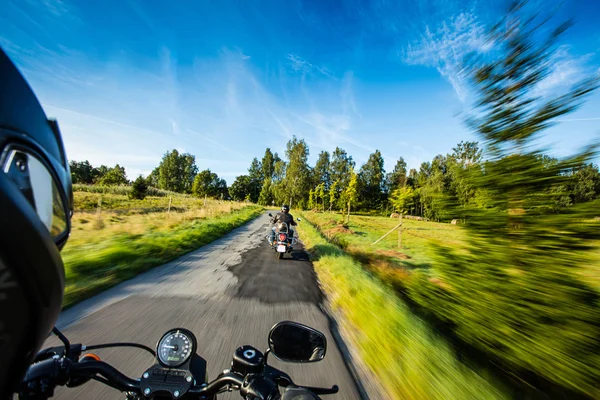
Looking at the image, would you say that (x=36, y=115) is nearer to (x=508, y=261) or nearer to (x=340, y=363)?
(x=340, y=363)

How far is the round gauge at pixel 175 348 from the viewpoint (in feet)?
4.31

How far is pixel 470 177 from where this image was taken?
2977 mm

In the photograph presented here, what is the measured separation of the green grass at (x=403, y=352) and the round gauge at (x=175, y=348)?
2.08 metres

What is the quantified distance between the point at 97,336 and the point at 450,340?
13.9 ft

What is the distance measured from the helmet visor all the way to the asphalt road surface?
6.76 ft

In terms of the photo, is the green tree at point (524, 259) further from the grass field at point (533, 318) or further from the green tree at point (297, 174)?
the green tree at point (297, 174)

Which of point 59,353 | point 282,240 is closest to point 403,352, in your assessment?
point 59,353

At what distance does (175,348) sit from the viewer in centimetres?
135

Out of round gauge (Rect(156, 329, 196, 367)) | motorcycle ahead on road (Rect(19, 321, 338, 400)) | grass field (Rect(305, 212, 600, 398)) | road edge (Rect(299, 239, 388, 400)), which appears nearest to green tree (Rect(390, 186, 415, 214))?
road edge (Rect(299, 239, 388, 400))

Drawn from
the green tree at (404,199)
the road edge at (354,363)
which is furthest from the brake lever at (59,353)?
the green tree at (404,199)

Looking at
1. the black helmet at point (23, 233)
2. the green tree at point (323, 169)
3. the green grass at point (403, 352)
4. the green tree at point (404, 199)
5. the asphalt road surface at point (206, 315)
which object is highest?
the green tree at point (323, 169)

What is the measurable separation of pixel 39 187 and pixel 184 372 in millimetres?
1055

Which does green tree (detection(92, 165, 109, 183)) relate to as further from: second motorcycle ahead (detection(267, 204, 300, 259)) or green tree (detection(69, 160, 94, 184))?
second motorcycle ahead (detection(267, 204, 300, 259))

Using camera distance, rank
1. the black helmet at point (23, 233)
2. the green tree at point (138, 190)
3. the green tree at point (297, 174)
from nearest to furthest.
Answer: the black helmet at point (23, 233) < the green tree at point (138, 190) < the green tree at point (297, 174)
